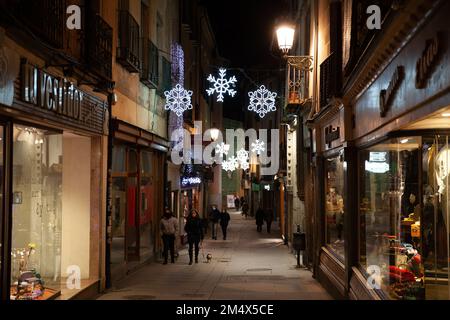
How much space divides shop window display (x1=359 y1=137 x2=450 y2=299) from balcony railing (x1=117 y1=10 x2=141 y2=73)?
7937 mm

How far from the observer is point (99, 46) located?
13523 mm

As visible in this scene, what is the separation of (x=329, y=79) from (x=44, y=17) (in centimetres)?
695

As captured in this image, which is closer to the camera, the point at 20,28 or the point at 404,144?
the point at 20,28

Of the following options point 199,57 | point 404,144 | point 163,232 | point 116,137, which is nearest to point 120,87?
point 116,137

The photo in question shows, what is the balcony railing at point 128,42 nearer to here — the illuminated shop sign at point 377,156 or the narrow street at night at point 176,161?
the narrow street at night at point 176,161

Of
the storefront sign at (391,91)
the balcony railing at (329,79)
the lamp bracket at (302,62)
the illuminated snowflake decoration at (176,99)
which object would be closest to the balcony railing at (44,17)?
the storefront sign at (391,91)

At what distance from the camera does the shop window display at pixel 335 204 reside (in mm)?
14001

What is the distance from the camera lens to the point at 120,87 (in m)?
16.0

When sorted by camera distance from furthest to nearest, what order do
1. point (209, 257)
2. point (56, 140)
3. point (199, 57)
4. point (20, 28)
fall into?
1. point (199, 57)
2. point (209, 257)
3. point (56, 140)
4. point (20, 28)

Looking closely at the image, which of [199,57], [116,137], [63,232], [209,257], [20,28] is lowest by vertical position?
[209,257]

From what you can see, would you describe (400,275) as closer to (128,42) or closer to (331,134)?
(331,134)

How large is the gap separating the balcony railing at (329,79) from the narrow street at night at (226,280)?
4.78 meters

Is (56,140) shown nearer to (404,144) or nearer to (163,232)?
(404,144)

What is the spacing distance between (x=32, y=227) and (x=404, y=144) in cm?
667
